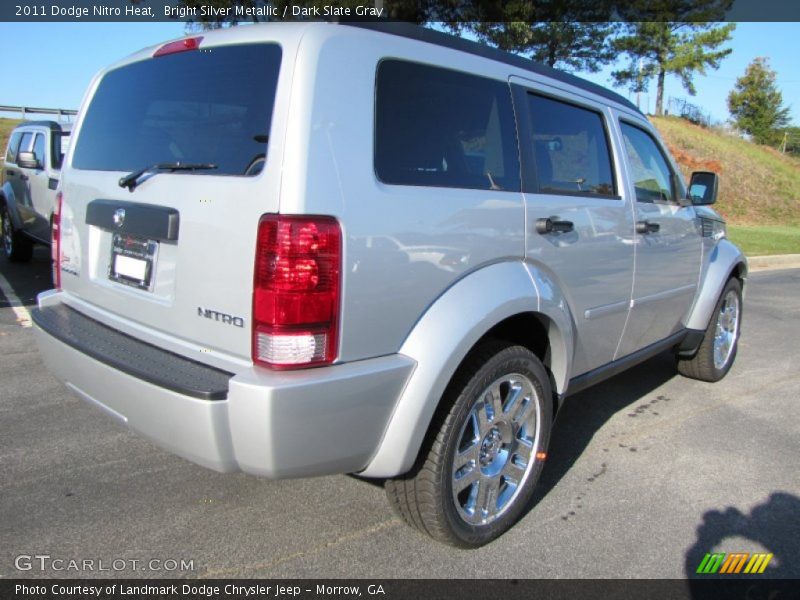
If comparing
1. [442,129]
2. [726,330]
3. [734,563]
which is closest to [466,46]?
[442,129]

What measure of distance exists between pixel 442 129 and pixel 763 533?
2300mm

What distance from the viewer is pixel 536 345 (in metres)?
3.00

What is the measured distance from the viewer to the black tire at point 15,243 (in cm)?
861

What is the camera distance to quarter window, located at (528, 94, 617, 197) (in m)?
2.89

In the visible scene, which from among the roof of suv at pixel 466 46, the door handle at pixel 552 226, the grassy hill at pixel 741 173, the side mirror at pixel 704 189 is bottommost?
the door handle at pixel 552 226

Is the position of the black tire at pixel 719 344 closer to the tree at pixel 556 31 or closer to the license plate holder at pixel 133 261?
the license plate holder at pixel 133 261

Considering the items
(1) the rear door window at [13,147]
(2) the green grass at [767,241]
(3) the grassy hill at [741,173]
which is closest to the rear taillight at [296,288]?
(1) the rear door window at [13,147]

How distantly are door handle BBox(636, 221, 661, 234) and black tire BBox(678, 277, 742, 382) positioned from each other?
53.5 inches

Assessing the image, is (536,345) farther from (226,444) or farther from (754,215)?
(754,215)

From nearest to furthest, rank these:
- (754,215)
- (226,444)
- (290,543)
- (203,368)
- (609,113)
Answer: (226,444), (203,368), (290,543), (609,113), (754,215)

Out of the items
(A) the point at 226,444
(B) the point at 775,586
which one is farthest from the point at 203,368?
(B) the point at 775,586

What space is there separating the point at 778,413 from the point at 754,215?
2344 cm

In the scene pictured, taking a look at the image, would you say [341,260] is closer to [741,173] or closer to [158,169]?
[158,169]
